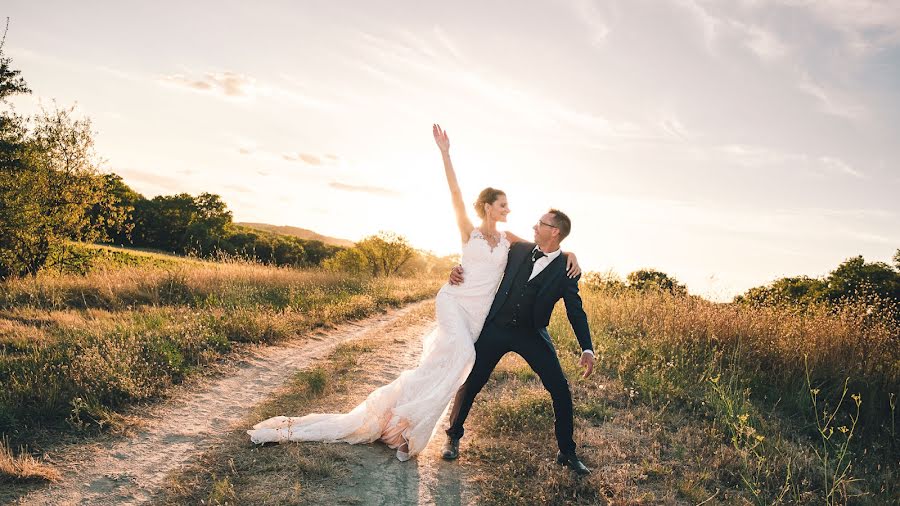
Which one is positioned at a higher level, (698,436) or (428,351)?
(428,351)

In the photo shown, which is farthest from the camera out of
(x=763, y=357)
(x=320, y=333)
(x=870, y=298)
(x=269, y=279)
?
(x=269, y=279)

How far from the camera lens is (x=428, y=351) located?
5.43 m

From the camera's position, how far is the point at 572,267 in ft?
16.9

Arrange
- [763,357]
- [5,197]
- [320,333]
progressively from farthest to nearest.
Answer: [5,197], [320,333], [763,357]

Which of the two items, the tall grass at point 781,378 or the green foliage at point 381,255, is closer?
the tall grass at point 781,378

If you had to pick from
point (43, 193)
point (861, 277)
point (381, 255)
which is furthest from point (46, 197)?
point (861, 277)

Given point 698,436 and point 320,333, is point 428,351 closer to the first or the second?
point 698,436

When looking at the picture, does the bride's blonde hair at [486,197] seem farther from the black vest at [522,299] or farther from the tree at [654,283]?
the tree at [654,283]

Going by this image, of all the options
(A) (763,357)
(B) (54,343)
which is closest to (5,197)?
(B) (54,343)

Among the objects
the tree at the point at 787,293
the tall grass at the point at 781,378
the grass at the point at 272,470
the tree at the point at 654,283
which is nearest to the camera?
the grass at the point at 272,470

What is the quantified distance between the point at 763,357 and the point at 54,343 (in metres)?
11.1

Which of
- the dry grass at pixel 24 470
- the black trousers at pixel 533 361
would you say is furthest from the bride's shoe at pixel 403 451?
the dry grass at pixel 24 470

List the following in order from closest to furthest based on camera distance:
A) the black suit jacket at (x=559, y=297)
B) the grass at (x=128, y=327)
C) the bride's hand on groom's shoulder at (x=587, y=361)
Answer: the bride's hand on groom's shoulder at (x=587, y=361) < the black suit jacket at (x=559, y=297) < the grass at (x=128, y=327)

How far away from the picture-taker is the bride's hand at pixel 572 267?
512 centimetres
